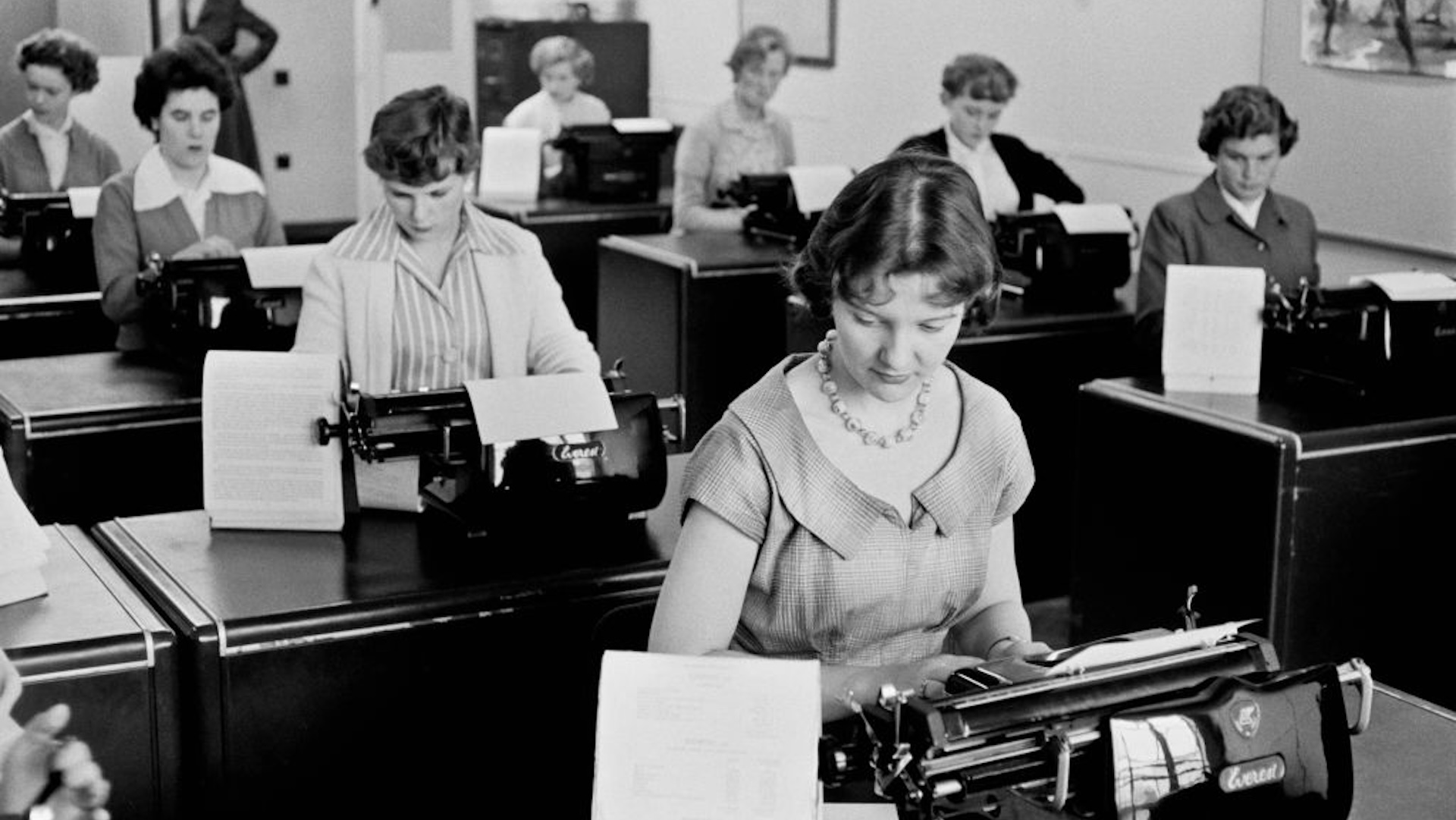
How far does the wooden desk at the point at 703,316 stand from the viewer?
561 centimetres

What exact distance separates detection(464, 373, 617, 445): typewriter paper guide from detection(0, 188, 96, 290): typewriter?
2.70 m

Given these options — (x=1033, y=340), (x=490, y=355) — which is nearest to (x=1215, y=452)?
(x=1033, y=340)

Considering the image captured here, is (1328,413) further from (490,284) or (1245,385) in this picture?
(490,284)

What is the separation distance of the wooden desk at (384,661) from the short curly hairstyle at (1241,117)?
7.55 ft

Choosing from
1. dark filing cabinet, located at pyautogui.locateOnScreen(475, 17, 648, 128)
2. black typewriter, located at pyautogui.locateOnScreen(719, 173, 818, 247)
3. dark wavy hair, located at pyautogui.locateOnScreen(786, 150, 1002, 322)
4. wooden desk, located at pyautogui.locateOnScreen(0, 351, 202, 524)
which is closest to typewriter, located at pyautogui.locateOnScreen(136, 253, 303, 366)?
wooden desk, located at pyautogui.locateOnScreen(0, 351, 202, 524)

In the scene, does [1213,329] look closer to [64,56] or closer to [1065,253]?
[1065,253]

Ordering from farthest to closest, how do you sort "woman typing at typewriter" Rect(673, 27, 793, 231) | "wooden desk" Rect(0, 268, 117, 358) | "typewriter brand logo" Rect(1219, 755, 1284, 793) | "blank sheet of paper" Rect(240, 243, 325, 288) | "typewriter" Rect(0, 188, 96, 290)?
"woman typing at typewriter" Rect(673, 27, 793, 231) < "typewriter" Rect(0, 188, 96, 290) < "wooden desk" Rect(0, 268, 117, 358) < "blank sheet of paper" Rect(240, 243, 325, 288) < "typewriter brand logo" Rect(1219, 755, 1284, 793)

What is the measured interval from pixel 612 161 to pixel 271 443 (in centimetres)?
458

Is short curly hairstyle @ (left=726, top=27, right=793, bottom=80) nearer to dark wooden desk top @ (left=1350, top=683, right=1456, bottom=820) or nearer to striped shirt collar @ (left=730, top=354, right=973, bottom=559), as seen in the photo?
striped shirt collar @ (left=730, top=354, right=973, bottom=559)

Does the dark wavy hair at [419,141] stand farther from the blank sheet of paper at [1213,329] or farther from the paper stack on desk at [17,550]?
the blank sheet of paper at [1213,329]

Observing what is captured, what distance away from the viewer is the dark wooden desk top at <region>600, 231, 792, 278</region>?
18.3ft

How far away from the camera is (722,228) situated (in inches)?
251

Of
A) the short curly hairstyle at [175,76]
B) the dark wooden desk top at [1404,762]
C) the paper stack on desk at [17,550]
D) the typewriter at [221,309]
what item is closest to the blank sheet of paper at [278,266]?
A: the typewriter at [221,309]

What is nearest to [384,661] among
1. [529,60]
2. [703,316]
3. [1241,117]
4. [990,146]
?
[1241,117]
